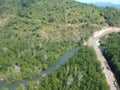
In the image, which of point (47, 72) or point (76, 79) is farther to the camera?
point (47, 72)

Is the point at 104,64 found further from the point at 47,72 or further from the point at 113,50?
the point at 47,72

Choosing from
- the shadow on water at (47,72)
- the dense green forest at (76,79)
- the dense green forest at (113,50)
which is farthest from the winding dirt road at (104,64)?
the shadow on water at (47,72)

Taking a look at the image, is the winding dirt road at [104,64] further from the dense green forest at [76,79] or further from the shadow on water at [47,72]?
the shadow on water at [47,72]

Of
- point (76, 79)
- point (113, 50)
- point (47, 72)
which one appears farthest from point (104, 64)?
point (76, 79)

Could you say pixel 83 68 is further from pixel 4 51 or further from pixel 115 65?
pixel 4 51

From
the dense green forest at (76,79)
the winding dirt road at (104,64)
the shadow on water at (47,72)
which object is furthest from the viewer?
the shadow on water at (47,72)

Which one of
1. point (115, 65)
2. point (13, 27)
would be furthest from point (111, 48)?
A: point (13, 27)

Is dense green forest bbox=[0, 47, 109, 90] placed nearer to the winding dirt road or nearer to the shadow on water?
the winding dirt road

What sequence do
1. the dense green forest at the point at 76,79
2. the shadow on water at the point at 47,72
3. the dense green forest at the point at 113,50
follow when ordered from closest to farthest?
Answer: 1. the dense green forest at the point at 76,79
2. the shadow on water at the point at 47,72
3. the dense green forest at the point at 113,50

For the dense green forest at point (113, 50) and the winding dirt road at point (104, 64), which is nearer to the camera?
the winding dirt road at point (104, 64)
